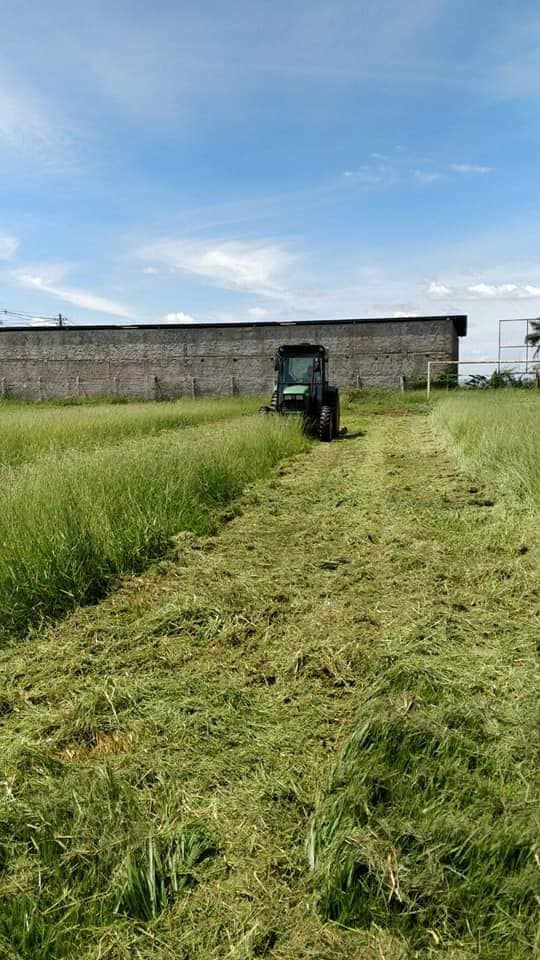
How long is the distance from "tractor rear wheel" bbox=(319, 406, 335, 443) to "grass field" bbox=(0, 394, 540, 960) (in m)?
9.79

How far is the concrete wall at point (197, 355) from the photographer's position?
107ft

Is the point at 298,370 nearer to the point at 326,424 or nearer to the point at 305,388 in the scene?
the point at 305,388

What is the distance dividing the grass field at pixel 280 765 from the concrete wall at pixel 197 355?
94.3 feet

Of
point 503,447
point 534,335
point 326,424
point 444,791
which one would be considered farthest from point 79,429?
point 534,335

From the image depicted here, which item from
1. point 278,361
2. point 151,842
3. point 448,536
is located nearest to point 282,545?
point 448,536

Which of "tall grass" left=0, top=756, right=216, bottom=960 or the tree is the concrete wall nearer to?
the tree

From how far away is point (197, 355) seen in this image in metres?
34.9

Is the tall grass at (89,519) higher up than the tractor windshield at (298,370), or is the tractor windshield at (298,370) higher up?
the tractor windshield at (298,370)

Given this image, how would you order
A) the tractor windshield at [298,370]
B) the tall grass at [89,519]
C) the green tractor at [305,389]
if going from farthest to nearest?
1. the tractor windshield at [298,370]
2. the green tractor at [305,389]
3. the tall grass at [89,519]

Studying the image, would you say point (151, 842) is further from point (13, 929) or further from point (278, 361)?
point (278, 361)

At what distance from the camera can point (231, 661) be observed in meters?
3.53

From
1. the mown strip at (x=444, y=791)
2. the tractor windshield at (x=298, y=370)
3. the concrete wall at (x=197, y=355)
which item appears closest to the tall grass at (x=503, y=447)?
the mown strip at (x=444, y=791)

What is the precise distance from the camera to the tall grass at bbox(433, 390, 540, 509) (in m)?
7.01

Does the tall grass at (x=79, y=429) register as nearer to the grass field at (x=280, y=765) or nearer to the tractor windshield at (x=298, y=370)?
the tractor windshield at (x=298, y=370)
